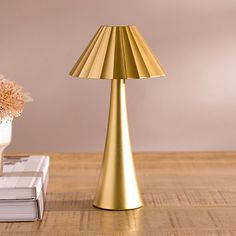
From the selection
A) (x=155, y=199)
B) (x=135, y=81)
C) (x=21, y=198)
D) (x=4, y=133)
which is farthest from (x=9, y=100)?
(x=135, y=81)

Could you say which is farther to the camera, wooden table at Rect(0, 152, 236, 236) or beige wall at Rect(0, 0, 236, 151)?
beige wall at Rect(0, 0, 236, 151)

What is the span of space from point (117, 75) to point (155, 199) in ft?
1.11

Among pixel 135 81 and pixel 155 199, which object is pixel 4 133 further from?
pixel 135 81

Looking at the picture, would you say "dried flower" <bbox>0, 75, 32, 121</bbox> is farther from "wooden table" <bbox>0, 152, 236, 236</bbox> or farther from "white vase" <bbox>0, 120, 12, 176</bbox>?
"wooden table" <bbox>0, 152, 236, 236</bbox>

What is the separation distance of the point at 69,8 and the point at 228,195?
3.67 ft

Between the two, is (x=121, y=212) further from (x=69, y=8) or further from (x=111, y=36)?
(x=69, y=8)

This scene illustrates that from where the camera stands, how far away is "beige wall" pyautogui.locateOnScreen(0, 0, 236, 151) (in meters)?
2.45

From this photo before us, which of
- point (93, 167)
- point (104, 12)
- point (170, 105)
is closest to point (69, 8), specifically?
point (104, 12)

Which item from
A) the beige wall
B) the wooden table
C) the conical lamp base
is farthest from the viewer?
the beige wall

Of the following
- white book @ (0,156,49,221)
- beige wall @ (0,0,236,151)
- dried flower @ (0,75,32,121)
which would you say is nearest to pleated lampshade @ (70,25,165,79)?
dried flower @ (0,75,32,121)

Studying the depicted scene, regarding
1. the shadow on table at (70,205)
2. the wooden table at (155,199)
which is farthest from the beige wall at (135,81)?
the shadow on table at (70,205)

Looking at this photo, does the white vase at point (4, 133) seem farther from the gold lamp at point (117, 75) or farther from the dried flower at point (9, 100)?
the gold lamp at point (117, 75)

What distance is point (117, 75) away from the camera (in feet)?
4.57

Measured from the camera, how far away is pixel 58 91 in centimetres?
251
